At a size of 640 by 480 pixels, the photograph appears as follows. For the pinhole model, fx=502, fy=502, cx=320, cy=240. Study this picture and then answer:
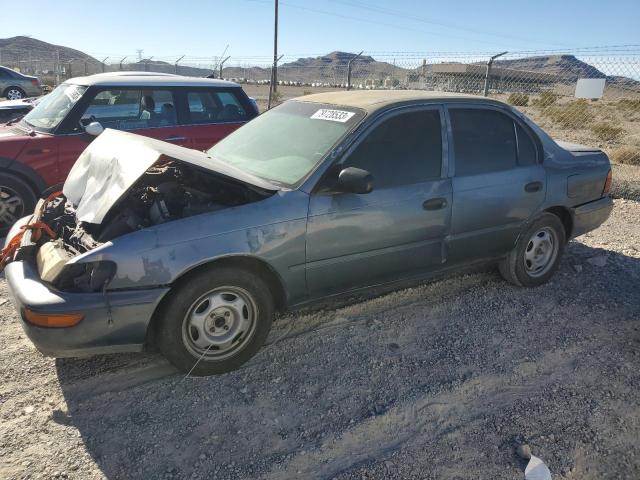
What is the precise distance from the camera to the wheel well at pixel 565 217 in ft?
14.9

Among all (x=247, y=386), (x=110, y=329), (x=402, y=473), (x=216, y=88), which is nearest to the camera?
(x=402, y=473)

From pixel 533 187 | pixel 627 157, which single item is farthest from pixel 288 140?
pixel 627 157

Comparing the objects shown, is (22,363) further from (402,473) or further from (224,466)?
(402,473)

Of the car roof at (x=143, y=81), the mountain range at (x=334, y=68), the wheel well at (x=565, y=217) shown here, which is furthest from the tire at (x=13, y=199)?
the mountain range at (x=334, y=68)

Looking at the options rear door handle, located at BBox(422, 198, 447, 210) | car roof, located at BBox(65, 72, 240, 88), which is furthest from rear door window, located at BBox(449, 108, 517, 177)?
car roof, located at BBox(65, 72, 240, 88)

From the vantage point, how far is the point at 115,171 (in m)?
3.21

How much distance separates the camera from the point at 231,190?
10.5 ft

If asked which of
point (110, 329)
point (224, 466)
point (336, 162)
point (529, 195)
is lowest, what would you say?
point (224, 466)

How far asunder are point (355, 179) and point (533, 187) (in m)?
1.93

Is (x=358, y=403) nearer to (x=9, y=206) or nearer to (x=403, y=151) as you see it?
(x=403, y=151)

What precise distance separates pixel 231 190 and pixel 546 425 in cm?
231

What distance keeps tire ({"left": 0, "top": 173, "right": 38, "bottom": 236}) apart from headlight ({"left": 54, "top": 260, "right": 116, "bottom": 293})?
11.3 ft

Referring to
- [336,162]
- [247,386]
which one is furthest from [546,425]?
[336,162]

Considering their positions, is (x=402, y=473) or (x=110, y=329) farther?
(x=110, y=329)
